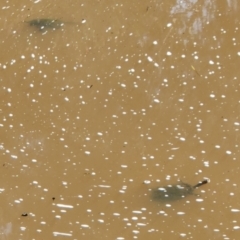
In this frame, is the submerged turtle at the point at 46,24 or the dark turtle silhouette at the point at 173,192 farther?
the submerged turtle at the point at 46,24

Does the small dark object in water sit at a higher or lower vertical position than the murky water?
higher

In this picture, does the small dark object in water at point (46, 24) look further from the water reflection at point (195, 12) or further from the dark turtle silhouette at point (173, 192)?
the dark turtle silhouette at point (173, 192)

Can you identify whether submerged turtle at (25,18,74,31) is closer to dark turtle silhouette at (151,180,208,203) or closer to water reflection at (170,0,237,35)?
water reflection at (170,0,237,35)

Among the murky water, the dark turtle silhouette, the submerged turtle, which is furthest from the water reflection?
the dark turtle silhouette

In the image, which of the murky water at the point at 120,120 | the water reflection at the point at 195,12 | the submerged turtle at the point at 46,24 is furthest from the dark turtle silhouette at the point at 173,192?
the submerged turtle at the point at 46,24

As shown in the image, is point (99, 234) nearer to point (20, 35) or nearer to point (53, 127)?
point (53, 127)

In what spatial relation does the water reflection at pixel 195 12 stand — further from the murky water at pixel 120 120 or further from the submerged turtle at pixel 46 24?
the submerged turtle at pixel 46 24

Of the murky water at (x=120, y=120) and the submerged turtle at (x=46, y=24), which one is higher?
the submerged turtle at (x=46, y=24)
